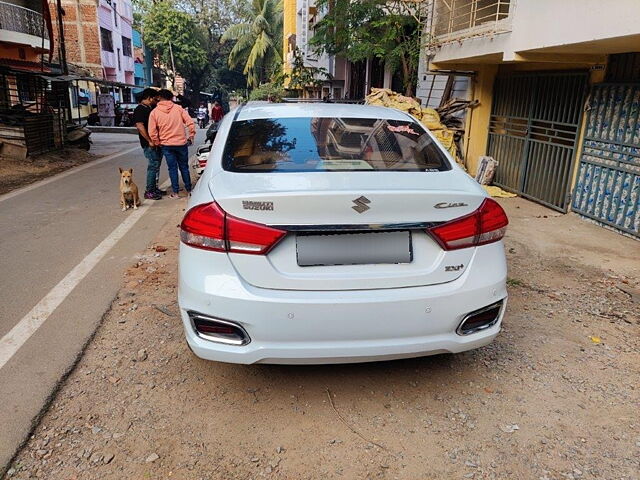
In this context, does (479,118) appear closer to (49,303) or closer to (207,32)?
(49,303)

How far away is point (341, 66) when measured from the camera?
22344mm

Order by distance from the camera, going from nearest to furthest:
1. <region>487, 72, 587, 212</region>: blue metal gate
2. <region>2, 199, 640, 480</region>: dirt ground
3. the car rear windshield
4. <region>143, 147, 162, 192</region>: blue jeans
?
<region>2, 199, 640, 480</region>: dirt ground → the car rear windshield → <region>487, 72, 587, 212</region>: blue metal gate → <region>143, 147, 162, 192</region>: blue jeans

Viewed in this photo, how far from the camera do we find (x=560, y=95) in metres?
8.28

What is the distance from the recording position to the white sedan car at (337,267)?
2609 millimetres

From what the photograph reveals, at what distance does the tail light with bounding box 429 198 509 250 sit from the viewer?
2.75 m

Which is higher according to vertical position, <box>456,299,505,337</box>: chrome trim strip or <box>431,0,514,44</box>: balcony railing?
<box>431,0,514,44</box>: balcony railing

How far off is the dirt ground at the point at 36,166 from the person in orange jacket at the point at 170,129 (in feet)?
11.3

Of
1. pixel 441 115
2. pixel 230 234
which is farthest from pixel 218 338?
pixel 441 115

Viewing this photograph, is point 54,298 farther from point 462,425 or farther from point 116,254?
point 462,425

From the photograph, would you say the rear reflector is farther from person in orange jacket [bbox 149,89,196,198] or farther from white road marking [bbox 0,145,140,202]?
white road marking [bbox 0,145,140,202]

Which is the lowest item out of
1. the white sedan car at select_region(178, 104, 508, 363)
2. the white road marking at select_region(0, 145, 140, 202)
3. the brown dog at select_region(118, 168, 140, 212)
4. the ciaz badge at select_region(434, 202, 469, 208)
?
the white road marking at select_region(0, 145, 140, 202)

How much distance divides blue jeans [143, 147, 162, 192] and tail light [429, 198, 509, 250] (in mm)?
6805

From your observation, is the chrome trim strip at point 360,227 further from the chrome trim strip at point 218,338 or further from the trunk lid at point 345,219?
the chrome trim strip at point 218,338

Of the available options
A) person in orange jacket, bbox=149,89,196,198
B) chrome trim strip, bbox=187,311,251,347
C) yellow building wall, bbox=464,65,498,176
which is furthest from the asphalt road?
yellow building wall, bbox=464,65,498,176
